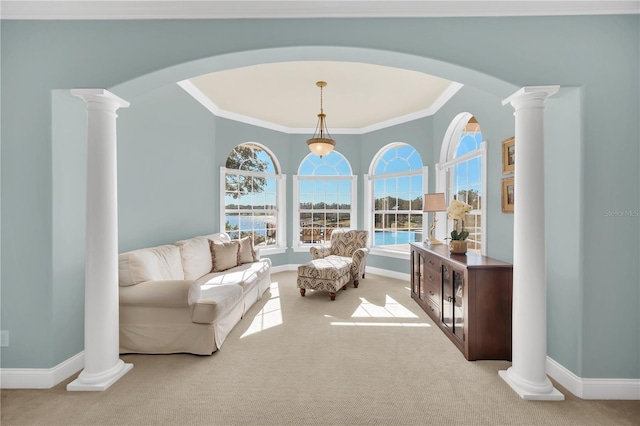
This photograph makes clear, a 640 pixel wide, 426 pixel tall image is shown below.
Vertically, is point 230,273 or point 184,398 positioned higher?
point 230,273

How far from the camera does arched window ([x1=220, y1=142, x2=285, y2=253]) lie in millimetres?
5539

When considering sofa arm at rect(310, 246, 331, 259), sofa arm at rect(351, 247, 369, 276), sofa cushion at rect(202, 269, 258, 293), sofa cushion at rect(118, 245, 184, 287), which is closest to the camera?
sofa cushion at rect(118, 245, 184, 287)

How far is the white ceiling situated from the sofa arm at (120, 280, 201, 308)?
268 centimetres

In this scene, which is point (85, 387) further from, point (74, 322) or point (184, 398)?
point (184, 398)

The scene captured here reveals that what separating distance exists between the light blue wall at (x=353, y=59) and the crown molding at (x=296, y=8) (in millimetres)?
55

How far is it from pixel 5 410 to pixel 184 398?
A: 116cm

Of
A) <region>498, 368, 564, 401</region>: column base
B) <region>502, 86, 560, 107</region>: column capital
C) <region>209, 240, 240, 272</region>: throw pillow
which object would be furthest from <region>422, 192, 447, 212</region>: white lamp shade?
<region>209, 240, 240, 272</region>: throw pillow

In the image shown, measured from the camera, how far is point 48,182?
225 centimetres

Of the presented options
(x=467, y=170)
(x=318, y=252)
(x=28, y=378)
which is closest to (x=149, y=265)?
(x=28, y=378)

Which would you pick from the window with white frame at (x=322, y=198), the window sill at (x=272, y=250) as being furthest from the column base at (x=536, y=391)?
the window sill at (x=272, y=250)

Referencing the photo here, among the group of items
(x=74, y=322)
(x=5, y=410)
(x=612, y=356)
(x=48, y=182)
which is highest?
(x=48, y=182)

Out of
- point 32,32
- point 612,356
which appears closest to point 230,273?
point 32,32

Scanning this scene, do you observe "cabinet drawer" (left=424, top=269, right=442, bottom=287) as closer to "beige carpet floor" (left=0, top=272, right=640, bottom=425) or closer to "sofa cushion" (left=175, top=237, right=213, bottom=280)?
"beige carpet floor" (left=0, top=272, right=640, bottom=425)

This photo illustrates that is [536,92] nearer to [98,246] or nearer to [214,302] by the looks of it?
[214,302]
